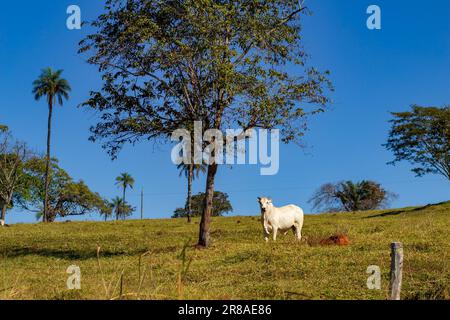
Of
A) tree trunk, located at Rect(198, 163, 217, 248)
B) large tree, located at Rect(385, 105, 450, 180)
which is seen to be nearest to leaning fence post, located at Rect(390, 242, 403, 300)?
tree trunk, located at Rect(198, 163, 217, 248)

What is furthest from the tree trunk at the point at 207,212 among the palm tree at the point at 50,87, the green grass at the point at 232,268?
the palm tree at the point at 50,87

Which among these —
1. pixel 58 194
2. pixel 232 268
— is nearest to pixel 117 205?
pixel 58 194

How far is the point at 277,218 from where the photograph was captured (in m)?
24.3

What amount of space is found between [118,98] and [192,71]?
4.02 metres

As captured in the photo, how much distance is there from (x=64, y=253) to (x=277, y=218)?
10.2 meters

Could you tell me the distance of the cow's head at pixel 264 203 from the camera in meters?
24.2

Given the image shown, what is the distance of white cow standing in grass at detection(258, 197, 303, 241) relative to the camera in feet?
79.6

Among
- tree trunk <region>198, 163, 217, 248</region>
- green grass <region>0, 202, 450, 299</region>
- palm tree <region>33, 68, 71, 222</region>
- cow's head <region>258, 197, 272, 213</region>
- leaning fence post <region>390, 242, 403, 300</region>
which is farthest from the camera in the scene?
palm tree <region>33, 68, 71, 222</region>

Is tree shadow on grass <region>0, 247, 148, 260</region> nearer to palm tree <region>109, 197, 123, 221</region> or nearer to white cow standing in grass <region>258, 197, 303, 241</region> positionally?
white cow standing in grass <region>258, 197, 303, 241</region>

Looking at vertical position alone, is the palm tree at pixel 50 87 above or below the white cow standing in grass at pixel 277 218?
above

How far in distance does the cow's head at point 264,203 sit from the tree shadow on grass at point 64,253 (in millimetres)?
5627

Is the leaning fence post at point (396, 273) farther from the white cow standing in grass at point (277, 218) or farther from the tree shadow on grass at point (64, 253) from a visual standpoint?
the tree shadow on grass at point (64, 253)

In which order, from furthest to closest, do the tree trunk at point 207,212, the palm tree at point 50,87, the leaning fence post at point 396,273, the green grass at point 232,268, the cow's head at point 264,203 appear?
the palm tree at point 50,87
the tree trunk at point 207,212
the cow's head at point 264,203
the green grass at point 232,268
the leaning fence post at point 396,273

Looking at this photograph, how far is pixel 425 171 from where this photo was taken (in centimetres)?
6456
